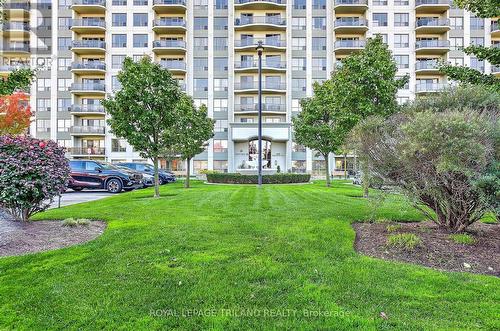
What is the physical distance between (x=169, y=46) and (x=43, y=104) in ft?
66.2

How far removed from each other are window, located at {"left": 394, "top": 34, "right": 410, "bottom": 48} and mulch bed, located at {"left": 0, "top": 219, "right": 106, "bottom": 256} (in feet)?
156

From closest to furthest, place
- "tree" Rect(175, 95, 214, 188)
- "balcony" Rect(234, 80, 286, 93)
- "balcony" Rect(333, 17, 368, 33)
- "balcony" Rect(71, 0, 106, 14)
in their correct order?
"tree" Rect(175, 95, 214, 188) < "balcony" Rect(333, 17, 368, 33) < "balcony" Rect(234, 80, 286, 93) < "balcony" Rect(71, 0, 106, 14)

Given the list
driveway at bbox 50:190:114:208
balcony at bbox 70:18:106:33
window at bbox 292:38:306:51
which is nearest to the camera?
driveway at bbox 50:190:114:208

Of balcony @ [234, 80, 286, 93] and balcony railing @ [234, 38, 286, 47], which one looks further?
balcony railing @ [234, 38, 286, 47]

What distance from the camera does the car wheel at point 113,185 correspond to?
742 inches

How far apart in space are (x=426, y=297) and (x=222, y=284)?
252 cm

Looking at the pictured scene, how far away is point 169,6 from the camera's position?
4291cm

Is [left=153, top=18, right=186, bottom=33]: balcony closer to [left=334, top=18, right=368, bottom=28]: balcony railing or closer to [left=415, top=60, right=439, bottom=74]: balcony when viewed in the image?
[left=334, top=18, right=368, bottom=28]: balcony railing

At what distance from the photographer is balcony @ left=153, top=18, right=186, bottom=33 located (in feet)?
140

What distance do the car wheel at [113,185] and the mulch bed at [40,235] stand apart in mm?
11294

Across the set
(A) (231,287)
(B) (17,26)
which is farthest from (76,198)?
(B) (17,26)

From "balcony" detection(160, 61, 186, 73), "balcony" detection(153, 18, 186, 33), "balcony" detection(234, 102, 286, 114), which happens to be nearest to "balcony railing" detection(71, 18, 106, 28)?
"balcony" detection(153, 18, 186, 33)

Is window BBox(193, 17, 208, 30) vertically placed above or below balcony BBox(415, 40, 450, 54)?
above

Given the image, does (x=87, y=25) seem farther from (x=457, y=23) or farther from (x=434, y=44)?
(x=457, y=23)
